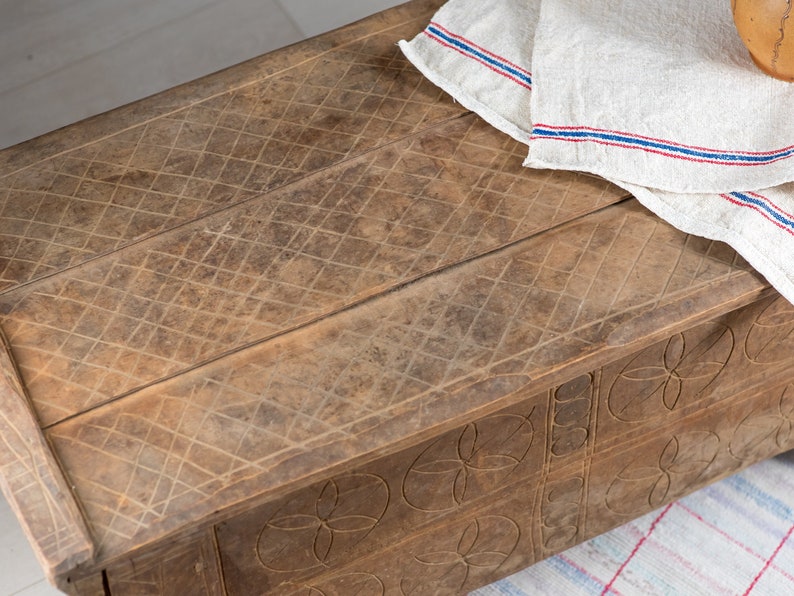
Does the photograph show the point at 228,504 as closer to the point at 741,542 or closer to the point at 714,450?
the point at 714,450

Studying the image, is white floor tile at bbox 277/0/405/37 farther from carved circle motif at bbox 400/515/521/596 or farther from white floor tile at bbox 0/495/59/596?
carved circle motif at bbox 400/515/521/596

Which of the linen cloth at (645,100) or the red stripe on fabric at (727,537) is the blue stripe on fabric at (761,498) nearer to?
the red stripe on fabric at (727,537)

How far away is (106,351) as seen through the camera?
3.60ft

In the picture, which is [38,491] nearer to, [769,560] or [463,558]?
[463,558]

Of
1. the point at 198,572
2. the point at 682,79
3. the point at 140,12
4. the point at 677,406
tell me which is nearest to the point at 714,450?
the point at 677,406

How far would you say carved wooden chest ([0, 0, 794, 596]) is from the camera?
3.32 feet

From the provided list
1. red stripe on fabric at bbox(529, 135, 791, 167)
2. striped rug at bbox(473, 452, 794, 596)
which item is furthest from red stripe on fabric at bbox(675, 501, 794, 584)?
red stripe on fabric at bbox(529, 135, 791, 167)

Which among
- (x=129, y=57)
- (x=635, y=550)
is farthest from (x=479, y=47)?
(x=129, y=57)

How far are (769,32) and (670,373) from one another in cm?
36

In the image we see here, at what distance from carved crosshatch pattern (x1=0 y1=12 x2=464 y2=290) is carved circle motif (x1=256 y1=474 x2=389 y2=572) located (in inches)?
13.9

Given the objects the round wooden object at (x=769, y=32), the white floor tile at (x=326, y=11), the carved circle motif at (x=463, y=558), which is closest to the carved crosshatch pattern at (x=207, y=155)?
the round wooden object at (x=769, y=32)

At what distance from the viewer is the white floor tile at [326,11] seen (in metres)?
2.20

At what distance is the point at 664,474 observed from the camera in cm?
133

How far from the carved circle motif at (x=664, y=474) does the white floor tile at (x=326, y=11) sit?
120 centimetres
